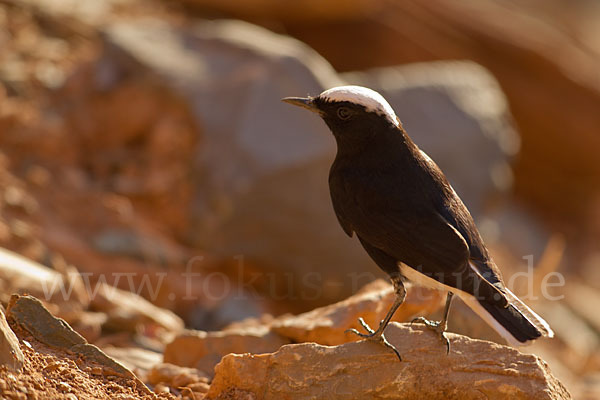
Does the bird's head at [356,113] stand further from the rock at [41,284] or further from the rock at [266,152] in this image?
the rock at [266,152]

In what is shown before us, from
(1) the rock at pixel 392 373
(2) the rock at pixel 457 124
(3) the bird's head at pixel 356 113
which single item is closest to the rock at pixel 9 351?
(1) the rock at pixel 392 373

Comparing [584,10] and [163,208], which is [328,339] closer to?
[163,208]

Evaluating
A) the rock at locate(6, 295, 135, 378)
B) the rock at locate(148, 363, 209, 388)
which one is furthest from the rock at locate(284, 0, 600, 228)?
the rock at locate(6, 295, 135, 378)

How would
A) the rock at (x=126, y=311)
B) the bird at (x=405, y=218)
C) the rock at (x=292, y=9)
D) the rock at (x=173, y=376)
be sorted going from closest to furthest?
the bird at (x=405, y=218) → the rock at (x=173, y=376) → the rock at (x=126, y=311) → the rock at (x=292, y=9)

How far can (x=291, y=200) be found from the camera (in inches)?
309

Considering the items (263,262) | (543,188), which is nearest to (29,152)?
(263,262)

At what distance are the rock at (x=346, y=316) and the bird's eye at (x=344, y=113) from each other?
1.21 metres

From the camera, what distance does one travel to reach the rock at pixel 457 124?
28.9 ft

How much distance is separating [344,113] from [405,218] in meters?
0.73

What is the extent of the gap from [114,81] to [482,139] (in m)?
4.35

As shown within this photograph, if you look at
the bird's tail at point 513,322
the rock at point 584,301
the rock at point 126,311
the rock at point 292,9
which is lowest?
the rock at point 584,301

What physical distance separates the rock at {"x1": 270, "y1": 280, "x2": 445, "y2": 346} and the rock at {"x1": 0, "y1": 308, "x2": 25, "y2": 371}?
183 centimetres

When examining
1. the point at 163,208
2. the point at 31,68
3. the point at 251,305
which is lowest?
the point at 251,305

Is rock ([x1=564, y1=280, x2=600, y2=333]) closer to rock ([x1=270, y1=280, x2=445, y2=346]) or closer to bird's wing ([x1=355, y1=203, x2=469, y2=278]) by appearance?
rock ([x1=270, y1=280, x2=445, y2=346])
